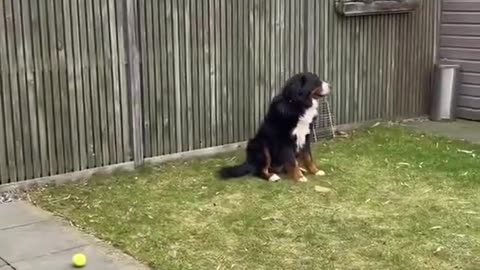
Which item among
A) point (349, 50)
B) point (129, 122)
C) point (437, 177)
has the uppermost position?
point (349, 50)

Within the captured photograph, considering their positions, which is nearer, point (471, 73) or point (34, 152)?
point (34, 152)

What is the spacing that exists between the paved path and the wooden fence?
0.78 meters

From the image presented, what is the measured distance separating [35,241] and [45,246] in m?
0.13

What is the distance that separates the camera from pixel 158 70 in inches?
247

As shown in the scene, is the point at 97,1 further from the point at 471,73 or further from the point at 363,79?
the point at 471,73

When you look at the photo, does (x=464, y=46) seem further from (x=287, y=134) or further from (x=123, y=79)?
(x=123, y=79)

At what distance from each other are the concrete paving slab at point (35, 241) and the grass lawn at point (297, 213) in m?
0.18

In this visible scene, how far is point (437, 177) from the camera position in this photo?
5.98 m

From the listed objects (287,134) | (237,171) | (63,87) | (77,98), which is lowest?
(237,171)

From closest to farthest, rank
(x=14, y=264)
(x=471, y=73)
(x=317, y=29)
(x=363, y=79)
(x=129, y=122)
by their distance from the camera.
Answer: (x=14, y=264) → (x=129, y=122) → (x=317, y=29) → (x=363, y=79) → (x=471, y=73)

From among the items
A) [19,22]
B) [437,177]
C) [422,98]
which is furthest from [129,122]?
[422,98]

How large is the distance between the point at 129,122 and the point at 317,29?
2.41 metres

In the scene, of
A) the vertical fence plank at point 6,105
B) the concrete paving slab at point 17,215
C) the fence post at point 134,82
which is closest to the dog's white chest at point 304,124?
the fence post at point 134,82

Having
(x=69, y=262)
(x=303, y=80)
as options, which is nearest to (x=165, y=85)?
(x=303, y=80)
